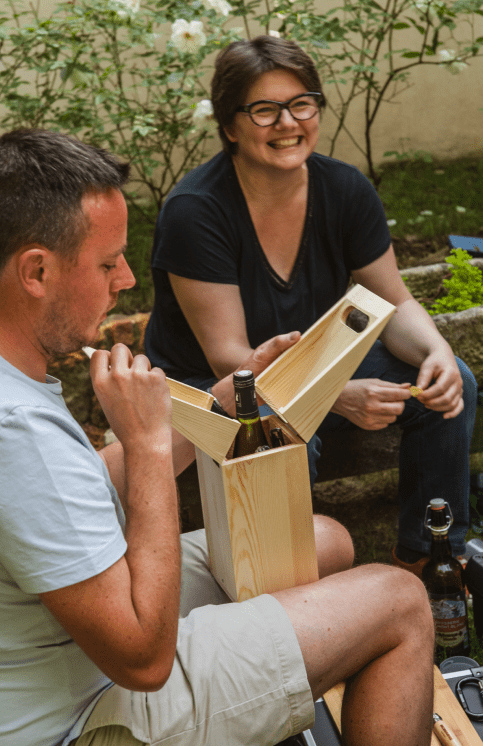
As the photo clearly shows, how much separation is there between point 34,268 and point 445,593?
1.29m

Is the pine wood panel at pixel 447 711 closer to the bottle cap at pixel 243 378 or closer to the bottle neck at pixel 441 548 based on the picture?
the bottle neck at pixel 441 548

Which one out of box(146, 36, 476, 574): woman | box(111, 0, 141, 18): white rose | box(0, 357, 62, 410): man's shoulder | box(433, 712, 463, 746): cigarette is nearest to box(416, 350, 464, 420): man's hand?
box(146, 36, 476, 574): woman

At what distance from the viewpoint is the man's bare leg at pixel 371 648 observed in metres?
1.20

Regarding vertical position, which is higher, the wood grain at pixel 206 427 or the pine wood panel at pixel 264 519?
the wood grain at pixel 206 427

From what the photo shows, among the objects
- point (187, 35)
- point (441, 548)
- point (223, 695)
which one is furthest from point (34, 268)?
point (187, 35)

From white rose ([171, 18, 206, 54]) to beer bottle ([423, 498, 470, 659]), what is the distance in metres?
1.81

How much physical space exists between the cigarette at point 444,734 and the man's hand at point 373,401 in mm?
709

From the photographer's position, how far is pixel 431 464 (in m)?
2.02

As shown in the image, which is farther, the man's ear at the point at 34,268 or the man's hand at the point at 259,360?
the man's hand at the point at 259,360

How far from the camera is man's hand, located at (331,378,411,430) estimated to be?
1.82 meters

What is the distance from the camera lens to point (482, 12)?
3084 millimetres

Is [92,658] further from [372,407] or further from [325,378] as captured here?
[372,407]

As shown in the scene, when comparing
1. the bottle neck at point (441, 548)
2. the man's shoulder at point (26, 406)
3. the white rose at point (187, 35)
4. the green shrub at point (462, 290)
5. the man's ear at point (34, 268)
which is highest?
the white rose at point (187, 35)

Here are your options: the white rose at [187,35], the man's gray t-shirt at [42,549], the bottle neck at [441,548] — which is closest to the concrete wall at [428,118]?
the white rose at [187,35]
